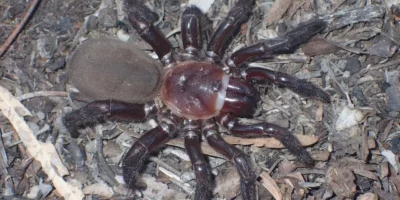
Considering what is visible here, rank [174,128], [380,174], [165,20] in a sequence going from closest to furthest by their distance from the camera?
[380,174] < [174,128] < [165,20]

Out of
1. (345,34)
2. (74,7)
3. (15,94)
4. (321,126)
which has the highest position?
(345,34)

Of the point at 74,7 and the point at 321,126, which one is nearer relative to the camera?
the point at 321,126

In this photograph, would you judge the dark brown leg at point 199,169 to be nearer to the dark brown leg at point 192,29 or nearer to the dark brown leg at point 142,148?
the dark brown leg at point 142,148

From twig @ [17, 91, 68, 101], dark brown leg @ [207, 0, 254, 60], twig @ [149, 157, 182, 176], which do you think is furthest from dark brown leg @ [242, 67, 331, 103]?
twig @ [17, 91, 68, 101]

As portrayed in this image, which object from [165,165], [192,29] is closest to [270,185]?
[165,165]

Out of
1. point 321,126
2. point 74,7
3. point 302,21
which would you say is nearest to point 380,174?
point 321,126

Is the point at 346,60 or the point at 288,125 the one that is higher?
the point at 346,60

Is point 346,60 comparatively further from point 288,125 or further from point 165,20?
point 165,20
